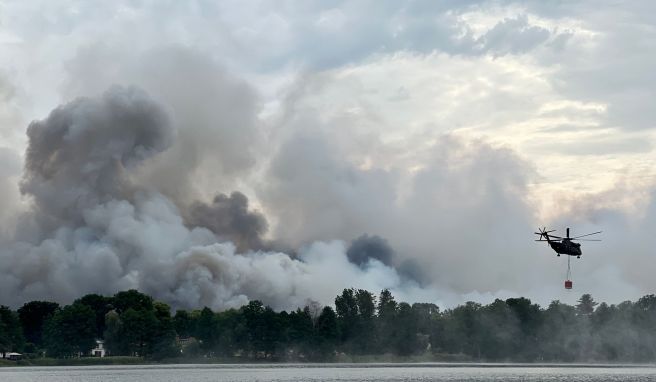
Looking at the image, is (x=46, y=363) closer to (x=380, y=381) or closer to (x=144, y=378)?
(x=144, y=378)

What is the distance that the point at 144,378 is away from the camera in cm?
14375

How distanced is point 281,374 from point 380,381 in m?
22.3

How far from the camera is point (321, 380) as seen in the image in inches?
5418

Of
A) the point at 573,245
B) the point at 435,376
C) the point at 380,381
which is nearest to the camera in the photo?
the point at 573,245

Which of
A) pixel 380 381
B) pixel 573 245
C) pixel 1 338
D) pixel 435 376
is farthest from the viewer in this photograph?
pixel 1 338

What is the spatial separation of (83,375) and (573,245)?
72.6 meters

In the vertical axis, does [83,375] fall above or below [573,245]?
below

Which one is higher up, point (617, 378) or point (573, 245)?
point (573, 245)

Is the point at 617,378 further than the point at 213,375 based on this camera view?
No

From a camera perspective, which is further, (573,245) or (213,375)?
(213,375)

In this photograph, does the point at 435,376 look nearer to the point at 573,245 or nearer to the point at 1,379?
the point at 573,245

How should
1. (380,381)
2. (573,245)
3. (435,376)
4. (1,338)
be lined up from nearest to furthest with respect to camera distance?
(573,245)
(380,381)
(435,376)
(1,338)

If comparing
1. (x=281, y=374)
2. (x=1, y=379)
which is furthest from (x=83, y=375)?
(x=281, y=374)

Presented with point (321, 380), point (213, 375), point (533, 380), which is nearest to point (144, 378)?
point (213, 375)
